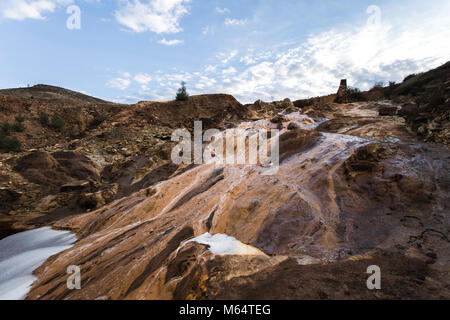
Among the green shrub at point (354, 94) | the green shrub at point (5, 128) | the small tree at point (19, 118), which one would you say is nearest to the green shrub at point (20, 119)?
the small tree at point (19, 118)

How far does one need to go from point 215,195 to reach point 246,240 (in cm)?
224

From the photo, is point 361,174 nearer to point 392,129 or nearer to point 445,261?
point 445,261

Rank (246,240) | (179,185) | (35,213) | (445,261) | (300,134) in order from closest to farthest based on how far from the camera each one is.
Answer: (445,261) < (246,240) < (35,213) < (179,185) < (300,134)

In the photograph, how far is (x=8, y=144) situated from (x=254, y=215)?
42.5 feet

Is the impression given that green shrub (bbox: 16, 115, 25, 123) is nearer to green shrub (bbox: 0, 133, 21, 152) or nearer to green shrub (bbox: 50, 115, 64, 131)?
green shrub (bbox: 50, 115, 64, 131)

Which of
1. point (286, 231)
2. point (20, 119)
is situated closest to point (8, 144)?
point (20, 119)

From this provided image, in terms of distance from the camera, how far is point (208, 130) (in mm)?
14734

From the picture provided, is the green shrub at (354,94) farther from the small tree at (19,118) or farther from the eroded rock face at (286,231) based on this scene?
the small tree at (19,118)

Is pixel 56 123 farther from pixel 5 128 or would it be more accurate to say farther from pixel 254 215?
pixel 254 215

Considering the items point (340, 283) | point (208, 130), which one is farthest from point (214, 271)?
point (208, 130)

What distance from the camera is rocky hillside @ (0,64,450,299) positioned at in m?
2.48

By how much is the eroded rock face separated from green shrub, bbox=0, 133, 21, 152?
6.92m

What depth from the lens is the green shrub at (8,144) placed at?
32.1ft

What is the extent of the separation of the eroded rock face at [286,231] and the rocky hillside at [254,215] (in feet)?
0.08
